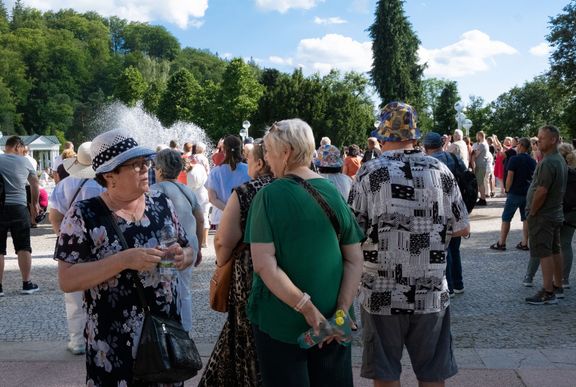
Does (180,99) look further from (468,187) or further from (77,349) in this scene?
(77,349)

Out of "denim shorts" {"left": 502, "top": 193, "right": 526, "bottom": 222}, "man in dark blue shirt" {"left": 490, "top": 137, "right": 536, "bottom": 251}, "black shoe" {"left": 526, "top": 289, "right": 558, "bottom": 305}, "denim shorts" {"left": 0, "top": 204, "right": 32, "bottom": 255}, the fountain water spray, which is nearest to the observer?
"black shoe" {"left": 526, "top": 289, "right": 558, "bottom": 305}

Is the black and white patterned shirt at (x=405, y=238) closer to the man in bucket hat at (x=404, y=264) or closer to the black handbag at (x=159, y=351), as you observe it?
the man in bucket hat at (x=404, y=264)

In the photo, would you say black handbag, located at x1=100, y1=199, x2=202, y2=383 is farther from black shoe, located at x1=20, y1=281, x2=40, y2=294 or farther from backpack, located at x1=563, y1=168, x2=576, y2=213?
black shoe, located at x1=20, y1=281, x2=40, y2=294

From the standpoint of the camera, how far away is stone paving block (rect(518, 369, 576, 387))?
465cm

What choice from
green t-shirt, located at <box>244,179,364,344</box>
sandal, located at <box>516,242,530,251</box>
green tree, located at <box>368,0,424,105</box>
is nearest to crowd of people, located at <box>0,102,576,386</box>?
green t-shirt, located at <box>244,179,364,344</box>

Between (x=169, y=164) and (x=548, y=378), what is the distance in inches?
133

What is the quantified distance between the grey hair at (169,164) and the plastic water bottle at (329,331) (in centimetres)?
266

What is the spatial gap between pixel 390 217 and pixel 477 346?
2.79m

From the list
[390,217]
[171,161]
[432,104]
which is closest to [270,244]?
[390,217]

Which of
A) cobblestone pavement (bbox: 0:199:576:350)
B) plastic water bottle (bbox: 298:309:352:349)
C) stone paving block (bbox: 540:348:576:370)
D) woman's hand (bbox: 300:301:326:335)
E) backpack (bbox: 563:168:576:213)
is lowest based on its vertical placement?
stone paving block (bbox: 540:348:576:370)

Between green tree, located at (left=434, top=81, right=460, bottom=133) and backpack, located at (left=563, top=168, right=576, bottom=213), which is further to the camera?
green tree, located at (left=434, top=81, right=460, bottom=133)

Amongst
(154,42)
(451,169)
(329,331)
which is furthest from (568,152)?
(154,42)

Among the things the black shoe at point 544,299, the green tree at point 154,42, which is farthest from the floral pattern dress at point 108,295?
the green tree at point 154,42

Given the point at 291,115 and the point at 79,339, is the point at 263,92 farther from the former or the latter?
the point at 79,339
